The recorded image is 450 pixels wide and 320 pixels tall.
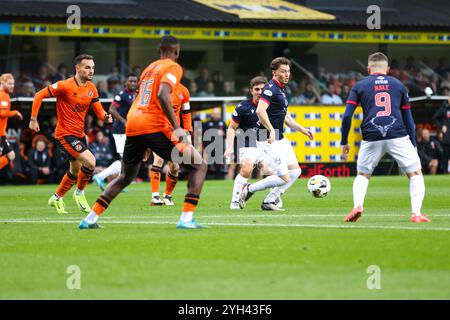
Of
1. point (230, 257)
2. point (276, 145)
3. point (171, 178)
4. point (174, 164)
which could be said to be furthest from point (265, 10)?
point (230, 257)

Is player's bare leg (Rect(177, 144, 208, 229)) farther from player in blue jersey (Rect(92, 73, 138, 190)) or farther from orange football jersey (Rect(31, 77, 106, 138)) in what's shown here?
player in blue jersey (Rect(92, 73, 138, 190))

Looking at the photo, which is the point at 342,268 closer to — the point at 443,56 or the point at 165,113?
the point at 165,113

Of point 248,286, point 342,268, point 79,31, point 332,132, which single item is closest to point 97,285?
point 248,286

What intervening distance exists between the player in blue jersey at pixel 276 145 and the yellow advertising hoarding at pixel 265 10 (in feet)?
62.7

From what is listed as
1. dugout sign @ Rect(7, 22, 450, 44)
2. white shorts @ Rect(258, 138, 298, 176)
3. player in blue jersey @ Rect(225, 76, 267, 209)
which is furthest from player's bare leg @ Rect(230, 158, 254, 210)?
dugout sign @ Rect(7, 22, 450, 44)

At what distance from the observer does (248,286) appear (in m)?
8.73

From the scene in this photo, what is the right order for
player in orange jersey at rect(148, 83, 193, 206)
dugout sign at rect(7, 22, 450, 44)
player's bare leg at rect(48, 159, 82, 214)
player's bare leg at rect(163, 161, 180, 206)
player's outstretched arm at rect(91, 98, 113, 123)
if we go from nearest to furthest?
player in orange jersey at rect(148, 83, 193, 206), player's bare leg at rect(48, 159, 82, 214), player's outstretched arm at rect(91, 98, 113, 123), player's bare leg at rect(163, 161, 180, 206), dugout sign at rect(7, 22, 450, 44)

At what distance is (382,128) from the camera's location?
1404 cm

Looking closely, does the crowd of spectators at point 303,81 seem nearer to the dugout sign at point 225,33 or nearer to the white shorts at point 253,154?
the dugout sign at point 225,33

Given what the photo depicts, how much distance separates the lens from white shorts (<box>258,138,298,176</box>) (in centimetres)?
1789

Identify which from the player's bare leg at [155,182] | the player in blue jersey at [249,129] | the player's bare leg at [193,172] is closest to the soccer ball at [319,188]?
the player in blue jersey at [249,129]

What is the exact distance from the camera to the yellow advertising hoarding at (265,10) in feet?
124
